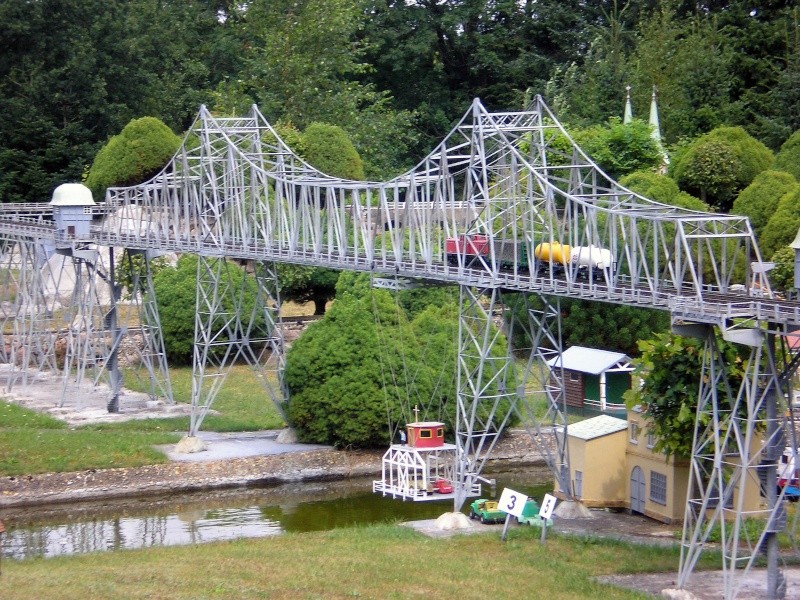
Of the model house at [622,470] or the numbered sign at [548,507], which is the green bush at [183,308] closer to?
the model house at [622,470]

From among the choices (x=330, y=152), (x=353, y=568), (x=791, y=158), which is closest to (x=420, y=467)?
(x=353, y=568)

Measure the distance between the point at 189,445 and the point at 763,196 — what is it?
80.9 feet

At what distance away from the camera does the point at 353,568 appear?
2850cm

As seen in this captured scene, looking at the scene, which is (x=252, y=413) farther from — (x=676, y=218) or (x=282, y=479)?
(x=676, y=218)

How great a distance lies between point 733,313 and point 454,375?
19735 millimetres

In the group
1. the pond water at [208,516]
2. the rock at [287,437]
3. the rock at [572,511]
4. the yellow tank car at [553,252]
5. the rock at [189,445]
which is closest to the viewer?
the yellow tank car at [553,252]

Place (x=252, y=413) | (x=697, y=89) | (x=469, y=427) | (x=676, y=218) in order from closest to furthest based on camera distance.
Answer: (x=676, y=218) → (x=469, y=427) → (x=252, y=413) → (x=697, y=89)

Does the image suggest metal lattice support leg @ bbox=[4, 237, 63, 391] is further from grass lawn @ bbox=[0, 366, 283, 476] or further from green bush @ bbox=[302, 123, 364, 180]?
green bush @ bbox=[302, 123, 364, 180]

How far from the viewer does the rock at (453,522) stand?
3338cm

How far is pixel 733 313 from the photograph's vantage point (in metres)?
25.2

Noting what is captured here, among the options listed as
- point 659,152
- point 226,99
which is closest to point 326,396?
point 659,152

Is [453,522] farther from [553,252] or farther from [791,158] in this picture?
[791,158]

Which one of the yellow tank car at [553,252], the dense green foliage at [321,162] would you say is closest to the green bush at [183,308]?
the dense green foliage at [321,162]

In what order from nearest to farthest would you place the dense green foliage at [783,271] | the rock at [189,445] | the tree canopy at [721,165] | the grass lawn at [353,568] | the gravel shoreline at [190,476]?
the grass lawn at [353,568] < the gravel shoreline at [190,476] < the rock at [189,445] < the dense green foliage at [783,271] < the tree canopy at [721,165]
